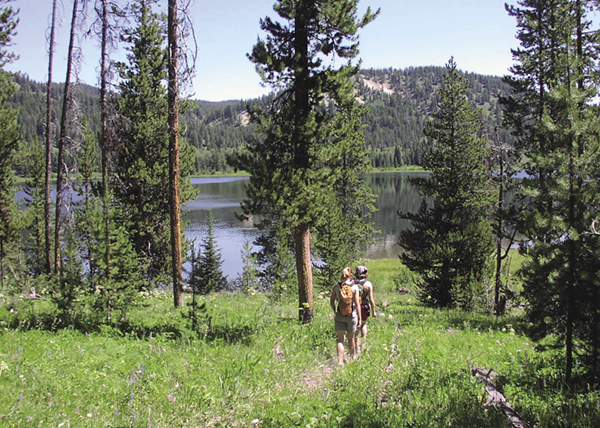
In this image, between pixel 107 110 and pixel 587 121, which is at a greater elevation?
pixel 107 110

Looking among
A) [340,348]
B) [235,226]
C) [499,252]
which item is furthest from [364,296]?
[235,226]

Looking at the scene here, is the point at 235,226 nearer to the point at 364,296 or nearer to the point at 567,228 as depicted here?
the point at 364,296

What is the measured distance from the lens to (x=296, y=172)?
1007 cm

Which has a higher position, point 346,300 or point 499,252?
point 346,300

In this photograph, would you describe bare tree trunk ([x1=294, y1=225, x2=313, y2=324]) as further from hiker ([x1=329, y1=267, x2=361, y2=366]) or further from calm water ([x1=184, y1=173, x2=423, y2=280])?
calm water ([x1=184, y1=173, x2=423, y2=280])

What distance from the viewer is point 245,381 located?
630cm

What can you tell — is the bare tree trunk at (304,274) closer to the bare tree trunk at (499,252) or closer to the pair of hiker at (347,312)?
the pair of hiker at (347,312)

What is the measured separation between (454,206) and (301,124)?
1493cm

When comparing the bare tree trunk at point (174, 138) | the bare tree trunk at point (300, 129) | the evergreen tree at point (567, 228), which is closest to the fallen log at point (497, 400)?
the evergreen tree at point (567, 228)

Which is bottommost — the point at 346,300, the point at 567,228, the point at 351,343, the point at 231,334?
the point at 231,334

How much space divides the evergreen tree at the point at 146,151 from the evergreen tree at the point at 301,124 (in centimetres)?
1200

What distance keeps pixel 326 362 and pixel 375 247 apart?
49.4 meters

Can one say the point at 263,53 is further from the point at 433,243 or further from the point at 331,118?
the point at 433,243

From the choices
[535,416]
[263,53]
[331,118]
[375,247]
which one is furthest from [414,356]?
[375,247]
